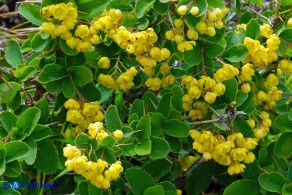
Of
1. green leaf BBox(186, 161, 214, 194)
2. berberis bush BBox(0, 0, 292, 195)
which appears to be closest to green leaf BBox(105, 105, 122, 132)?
berberis bush BBox(0, 0, 292, 195)

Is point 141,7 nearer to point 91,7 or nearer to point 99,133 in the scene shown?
point 91,7

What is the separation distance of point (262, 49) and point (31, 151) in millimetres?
672

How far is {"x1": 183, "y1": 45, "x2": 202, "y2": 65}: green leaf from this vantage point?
148 cm

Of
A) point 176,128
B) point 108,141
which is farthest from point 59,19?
point 176,128

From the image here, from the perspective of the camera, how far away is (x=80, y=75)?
5.11ft

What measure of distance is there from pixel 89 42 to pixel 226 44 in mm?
376

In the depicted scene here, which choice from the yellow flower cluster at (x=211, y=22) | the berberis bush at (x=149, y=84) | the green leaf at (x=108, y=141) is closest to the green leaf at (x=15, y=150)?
the berberis bush at (x=149, y=84)

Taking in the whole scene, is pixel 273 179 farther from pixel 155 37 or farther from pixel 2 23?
pixel 2 23

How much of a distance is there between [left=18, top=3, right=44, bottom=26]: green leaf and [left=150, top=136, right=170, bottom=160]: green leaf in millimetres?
449

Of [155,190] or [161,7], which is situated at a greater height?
[161,7]

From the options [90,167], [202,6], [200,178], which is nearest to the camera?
[90,167]

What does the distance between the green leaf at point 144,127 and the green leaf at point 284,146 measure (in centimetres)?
41

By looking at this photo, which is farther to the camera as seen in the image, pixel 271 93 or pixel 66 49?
pixel 271 93

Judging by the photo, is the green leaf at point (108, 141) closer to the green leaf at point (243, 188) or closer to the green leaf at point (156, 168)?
the green leaf at point (156, 168)
